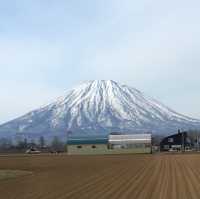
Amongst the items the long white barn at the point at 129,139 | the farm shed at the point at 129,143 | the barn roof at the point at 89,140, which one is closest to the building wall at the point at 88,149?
the barn roof at the point at 89,140

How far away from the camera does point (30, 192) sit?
30688 millimetres

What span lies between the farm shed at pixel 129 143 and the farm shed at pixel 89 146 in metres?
2.10

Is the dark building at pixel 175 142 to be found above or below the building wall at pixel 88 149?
above

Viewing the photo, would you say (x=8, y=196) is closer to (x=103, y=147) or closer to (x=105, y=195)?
(x=105, y=195)

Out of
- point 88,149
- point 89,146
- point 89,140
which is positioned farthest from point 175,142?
point 88,149

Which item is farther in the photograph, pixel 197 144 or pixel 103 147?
pixel 197 144

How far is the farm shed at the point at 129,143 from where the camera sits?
16530 centimetres

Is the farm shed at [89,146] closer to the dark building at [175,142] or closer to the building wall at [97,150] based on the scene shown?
the building wall at [97,150]

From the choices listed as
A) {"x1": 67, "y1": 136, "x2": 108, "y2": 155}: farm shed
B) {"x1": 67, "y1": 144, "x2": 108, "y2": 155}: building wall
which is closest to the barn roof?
{"x1": 67, "y1": 136, "x2": 108, "y2": 155}: farm shed

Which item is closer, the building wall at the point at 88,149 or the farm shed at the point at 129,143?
the farm shed at the point at 129,143

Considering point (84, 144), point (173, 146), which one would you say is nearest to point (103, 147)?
point (84, 144)

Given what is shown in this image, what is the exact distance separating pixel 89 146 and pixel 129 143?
39.3 feet

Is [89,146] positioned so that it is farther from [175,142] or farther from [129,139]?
[175,142]

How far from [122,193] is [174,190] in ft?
9.14
